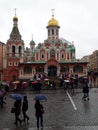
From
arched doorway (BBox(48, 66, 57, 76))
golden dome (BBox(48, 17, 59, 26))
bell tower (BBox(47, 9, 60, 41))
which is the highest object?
golden dome (BBox(48, 17, 59, 26))

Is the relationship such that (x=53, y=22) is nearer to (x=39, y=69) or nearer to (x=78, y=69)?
(x=39, y=69)

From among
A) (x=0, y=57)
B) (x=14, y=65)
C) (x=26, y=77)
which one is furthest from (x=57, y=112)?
(x=0, y=57)

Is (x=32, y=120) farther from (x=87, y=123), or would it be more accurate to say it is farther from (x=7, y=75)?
(x=7, y=75)

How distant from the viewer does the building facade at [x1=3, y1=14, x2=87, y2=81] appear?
7319 centimetres

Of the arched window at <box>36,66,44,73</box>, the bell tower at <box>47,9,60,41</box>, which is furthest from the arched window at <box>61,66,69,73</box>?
the bell tower at <box>47,9,60,41</box>

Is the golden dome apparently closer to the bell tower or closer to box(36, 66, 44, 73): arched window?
the bell tower

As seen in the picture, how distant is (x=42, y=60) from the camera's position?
78.1 m

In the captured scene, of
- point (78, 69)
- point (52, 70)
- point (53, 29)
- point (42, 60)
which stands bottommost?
point (52, 70)

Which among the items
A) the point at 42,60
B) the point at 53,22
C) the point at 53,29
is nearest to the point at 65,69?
the point at 42,60

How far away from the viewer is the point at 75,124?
54.1 ft

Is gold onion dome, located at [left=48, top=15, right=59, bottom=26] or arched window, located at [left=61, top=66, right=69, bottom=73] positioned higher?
gold onion dome, located at [left=48, top=15, right=59, bottom=26]

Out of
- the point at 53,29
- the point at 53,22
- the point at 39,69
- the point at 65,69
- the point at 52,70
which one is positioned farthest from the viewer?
the point at 53,22

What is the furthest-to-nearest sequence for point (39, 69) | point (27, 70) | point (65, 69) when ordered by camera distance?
point (65, 69) < point (39, 69) < point (27, 70)

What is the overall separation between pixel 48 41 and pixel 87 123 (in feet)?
209
